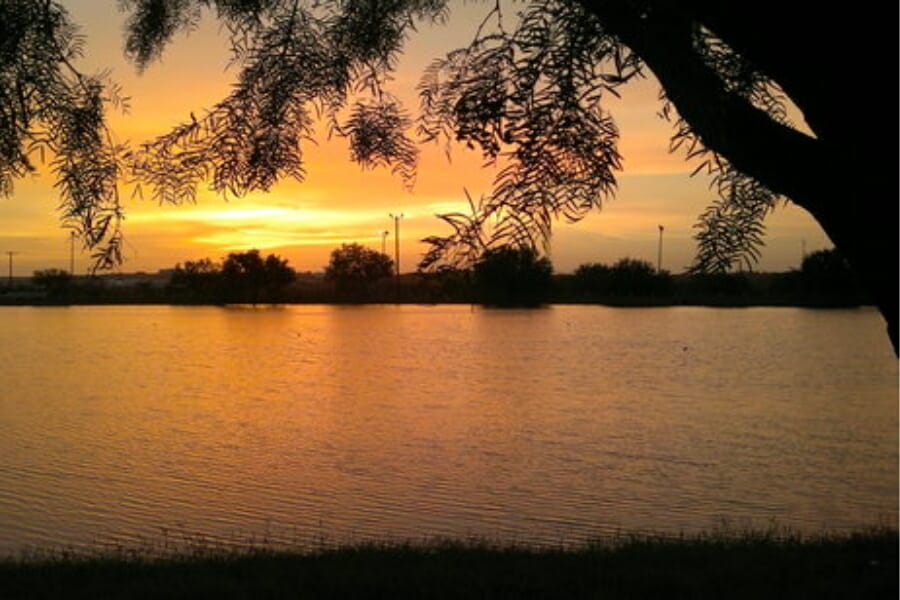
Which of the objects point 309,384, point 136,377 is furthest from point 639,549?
point 136,377

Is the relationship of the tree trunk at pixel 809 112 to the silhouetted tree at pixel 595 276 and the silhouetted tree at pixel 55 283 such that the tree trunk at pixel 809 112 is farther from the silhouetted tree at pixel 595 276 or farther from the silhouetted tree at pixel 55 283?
the silhouetted tree at pixel 55 283

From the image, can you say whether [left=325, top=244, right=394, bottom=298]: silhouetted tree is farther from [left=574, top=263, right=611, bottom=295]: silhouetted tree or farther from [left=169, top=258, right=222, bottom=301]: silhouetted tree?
[left=574, top=263, right=611, bottom=295]: silhouetted tree

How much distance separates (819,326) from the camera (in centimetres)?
7500

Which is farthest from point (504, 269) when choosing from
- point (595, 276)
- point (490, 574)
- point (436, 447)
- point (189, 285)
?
point (189, 285)

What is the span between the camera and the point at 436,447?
19438 mm

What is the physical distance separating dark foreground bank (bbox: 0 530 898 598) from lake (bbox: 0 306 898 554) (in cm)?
332

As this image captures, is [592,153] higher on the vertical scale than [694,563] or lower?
higher

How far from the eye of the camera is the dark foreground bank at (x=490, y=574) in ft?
21.3

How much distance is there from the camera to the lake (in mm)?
13195

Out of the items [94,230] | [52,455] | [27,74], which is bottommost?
[52,455]

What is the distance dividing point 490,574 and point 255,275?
438 ft

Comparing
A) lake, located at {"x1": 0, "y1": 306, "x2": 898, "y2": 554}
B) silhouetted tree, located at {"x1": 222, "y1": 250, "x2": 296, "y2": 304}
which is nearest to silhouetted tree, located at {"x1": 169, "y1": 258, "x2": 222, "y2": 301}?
silhouetted tree, located at {"x1": 222, "y1": 250, "x2": 296, "y2": 304}

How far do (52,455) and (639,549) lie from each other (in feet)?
44.4

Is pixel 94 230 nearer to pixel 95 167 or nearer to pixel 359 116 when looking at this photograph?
pixel 95 167
